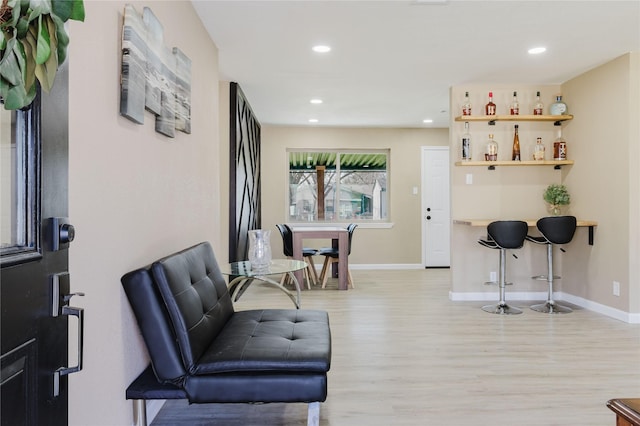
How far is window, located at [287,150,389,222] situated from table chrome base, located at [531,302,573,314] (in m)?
3.44

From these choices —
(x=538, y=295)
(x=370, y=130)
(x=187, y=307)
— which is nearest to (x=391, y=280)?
(x=538, y=295)

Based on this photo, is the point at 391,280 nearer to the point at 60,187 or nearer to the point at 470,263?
the point at 470,263

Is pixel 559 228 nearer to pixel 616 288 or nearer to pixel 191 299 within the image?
pixel 616 288

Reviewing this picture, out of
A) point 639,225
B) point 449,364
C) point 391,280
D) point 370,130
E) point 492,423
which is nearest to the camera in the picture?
point 492,423

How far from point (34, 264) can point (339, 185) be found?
6887 millimetres

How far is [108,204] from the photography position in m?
1.58

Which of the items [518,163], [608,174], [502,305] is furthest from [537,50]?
[502,305]

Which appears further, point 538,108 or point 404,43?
point 538,108

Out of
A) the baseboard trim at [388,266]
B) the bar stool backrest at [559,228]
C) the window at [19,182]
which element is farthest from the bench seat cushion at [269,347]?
the baseboard trim at [388,266]

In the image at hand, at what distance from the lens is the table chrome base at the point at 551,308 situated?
4.32 m

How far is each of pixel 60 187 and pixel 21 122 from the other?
174 millimetres

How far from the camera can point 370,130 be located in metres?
7.47

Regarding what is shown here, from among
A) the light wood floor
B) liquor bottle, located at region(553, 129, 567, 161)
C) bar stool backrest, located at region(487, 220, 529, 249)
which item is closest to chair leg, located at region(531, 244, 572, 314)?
the light wood floor

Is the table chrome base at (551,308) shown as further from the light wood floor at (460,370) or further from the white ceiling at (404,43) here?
the white ceiling at (404,43)
